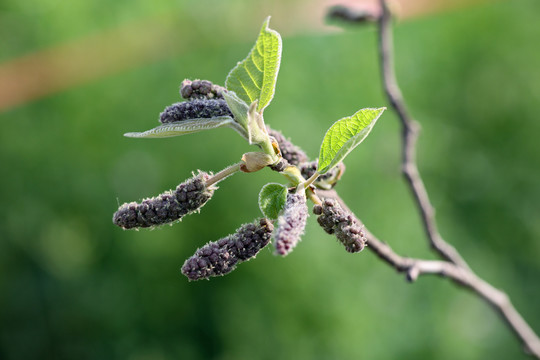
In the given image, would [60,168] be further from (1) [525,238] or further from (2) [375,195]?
(1) [525,238]

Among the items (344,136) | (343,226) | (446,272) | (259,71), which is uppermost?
(259,71)

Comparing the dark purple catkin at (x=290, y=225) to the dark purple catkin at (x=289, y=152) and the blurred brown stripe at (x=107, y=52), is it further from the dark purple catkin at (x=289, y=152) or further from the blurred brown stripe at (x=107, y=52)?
the blurred brown stripe at (x=107, y=52)

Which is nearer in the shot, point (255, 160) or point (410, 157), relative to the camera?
point (255, 160)

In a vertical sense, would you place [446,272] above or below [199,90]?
below

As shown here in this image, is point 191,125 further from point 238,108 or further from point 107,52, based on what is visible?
point 107,52

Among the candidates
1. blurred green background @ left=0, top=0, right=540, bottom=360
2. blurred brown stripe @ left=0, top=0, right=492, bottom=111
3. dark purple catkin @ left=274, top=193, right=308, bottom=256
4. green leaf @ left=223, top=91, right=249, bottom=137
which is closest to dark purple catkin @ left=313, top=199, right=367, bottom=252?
dark purple catkin @ left=274, top=193, right=308, bottom=256

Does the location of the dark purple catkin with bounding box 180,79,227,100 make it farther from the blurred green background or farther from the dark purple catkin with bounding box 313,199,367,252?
the blurred green background

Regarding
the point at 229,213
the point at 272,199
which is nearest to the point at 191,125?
the point at 272,199
